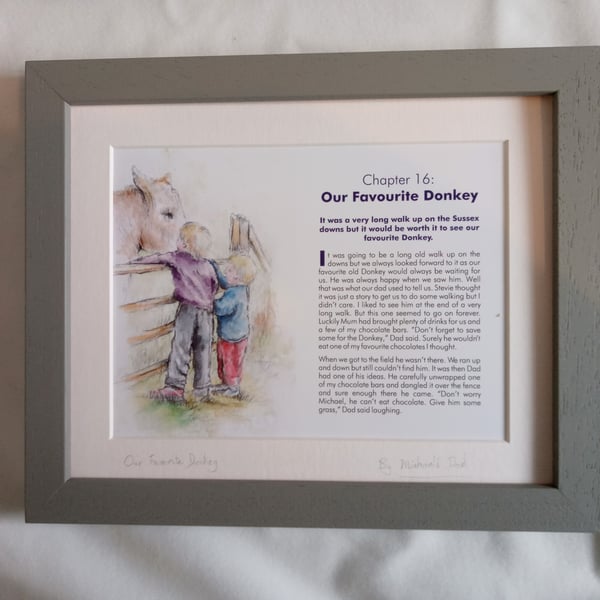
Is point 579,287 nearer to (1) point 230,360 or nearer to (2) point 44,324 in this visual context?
(1) point 230,360

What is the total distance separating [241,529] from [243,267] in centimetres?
20

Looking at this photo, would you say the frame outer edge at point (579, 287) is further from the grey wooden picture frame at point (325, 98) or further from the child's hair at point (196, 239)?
the child's hair at point (196, 239)

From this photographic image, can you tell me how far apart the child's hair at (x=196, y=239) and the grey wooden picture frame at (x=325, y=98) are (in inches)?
3.3

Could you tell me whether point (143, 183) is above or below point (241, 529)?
above

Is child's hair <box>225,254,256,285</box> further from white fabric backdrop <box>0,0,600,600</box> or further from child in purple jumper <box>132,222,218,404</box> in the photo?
white fabric backdrop <box>0,0,600,600</box>

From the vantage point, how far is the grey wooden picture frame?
1.17ft

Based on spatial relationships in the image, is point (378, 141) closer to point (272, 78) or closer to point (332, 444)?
point (272, 78)

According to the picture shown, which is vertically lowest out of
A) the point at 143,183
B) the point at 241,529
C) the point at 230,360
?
the point at 241,529

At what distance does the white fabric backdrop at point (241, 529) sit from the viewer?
1.30 feet

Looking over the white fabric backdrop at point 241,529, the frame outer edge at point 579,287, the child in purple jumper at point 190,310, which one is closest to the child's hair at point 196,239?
the child in purple jumper at point 190,310

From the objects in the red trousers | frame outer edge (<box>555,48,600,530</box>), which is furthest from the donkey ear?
frame outer edge (<box>555,48,600,530</box>)

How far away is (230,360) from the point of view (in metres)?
0.38

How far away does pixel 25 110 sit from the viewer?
376mm

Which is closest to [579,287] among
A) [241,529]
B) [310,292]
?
[310,292]
